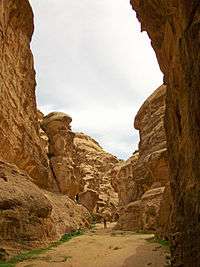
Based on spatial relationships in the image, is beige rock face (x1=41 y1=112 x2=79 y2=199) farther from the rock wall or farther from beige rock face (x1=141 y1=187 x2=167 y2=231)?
the rock wall

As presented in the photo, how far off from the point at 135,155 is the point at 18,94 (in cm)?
2061

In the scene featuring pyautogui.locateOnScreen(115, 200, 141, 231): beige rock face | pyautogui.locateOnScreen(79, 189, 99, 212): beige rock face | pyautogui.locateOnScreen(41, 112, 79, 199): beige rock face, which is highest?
pyautogui.locateOnScreen(41, 112, 79, 199): beige rock face

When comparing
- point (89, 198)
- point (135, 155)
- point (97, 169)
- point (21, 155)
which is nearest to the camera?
point (21, 155)

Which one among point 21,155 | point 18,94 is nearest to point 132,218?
point 21,155

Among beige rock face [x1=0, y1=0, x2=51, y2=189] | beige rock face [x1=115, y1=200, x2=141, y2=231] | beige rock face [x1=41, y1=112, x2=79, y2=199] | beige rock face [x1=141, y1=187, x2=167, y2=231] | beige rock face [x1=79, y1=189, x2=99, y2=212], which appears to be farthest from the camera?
beige rock face [x1=79, y1=189, x2=99, y2=212]

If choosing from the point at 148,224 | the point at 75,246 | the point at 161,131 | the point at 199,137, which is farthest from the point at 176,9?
the point at 161,131

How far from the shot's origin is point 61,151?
135ft

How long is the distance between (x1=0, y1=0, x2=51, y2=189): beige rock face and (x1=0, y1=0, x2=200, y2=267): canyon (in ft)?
0.21

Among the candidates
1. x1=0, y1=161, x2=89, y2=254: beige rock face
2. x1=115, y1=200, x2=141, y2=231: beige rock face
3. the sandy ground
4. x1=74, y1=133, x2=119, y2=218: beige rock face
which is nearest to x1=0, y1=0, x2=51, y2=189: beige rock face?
x1=0, y1=161, x2=89, y2=254: beige rock face

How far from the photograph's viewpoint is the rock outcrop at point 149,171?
77.7 ft

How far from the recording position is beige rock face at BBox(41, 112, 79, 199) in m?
39.7

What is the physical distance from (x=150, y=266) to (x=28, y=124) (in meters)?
15.3

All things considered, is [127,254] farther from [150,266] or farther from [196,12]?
[196,12]

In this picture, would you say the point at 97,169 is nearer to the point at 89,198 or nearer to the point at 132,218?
the point at 89,198
